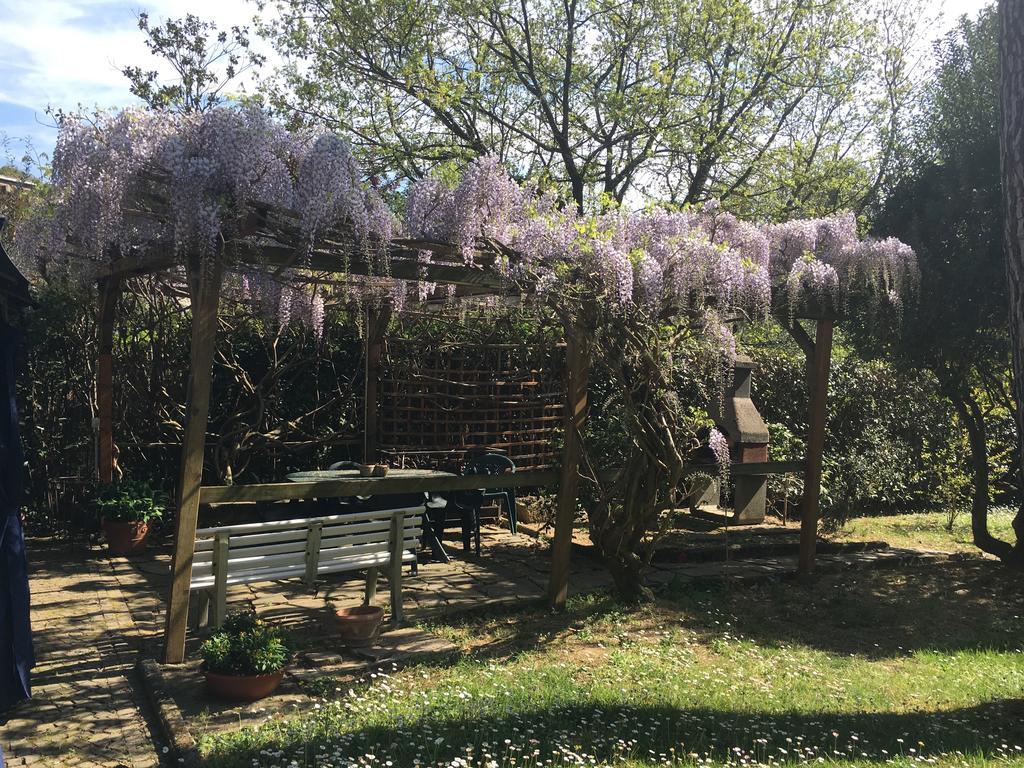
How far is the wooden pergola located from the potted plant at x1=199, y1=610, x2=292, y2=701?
0.47m

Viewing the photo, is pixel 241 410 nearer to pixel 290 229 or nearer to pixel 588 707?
pixel 290 229

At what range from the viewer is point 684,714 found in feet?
11.2

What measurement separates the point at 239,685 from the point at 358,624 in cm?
81

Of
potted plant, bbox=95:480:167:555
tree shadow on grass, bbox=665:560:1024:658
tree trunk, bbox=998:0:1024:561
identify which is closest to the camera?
tree trunk, bbox=998:0:1024:561

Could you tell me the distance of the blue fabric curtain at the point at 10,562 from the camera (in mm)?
3322

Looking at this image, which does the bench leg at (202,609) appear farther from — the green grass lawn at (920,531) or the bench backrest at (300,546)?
the green grass lawn at (920,531)

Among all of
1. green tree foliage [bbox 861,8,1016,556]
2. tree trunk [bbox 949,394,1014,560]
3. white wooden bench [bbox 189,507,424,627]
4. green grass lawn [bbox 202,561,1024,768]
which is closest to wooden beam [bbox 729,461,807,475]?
green grass lawn [bbox 202,561,1024,768]

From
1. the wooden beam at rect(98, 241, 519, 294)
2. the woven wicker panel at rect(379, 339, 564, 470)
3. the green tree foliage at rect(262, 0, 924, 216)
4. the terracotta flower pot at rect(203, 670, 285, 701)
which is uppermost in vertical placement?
the green tree foliage at rect(262, 0, 924, 216)

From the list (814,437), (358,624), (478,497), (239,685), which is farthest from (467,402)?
(239,685)

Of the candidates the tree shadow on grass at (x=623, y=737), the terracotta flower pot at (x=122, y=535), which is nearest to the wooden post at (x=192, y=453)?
the tree shadow on grass at (x=623, y=737)

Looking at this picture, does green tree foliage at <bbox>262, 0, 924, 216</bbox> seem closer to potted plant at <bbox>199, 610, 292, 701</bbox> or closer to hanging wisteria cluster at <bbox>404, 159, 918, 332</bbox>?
hanging wisteria cluster at <bbox>404, 159, 918, 332</bbox>

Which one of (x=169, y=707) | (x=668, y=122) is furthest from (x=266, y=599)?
(x=668, y=122)

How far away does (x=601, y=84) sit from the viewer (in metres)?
11.8

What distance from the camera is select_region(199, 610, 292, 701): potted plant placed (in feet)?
11.4
